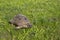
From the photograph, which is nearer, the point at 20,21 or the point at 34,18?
the point at 20,21

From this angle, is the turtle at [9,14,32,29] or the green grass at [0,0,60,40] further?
the turtle at [9,14,32,29]

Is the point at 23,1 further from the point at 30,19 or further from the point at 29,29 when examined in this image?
the point at 29,29

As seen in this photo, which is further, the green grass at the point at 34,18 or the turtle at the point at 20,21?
the turtle at the point at 20,21

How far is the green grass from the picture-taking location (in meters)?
5.92

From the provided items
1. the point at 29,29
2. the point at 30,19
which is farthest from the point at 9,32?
the point at 30,19

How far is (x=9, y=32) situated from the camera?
19.3 feet

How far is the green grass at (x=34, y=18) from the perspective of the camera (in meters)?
5.92

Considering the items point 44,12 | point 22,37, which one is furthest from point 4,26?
point 44,12

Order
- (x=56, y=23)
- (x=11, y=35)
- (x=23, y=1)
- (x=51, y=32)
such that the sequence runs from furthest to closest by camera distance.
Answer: (x=23, y=1), (x=56, y=23), (x=51, y=32), (x=11, y=35)

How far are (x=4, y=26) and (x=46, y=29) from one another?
1170 millimetres

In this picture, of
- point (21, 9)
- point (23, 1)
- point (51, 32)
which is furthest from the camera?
point (23, 1)

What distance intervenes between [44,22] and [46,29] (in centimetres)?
34

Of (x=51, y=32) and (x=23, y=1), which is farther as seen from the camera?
(x=23, y=1)

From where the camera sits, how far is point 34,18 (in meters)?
6.73
